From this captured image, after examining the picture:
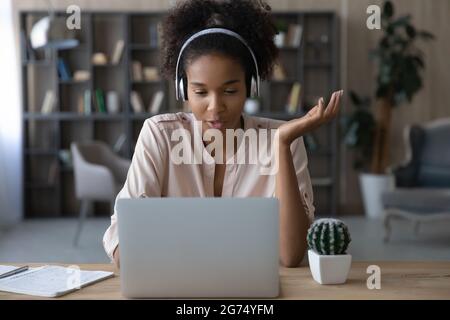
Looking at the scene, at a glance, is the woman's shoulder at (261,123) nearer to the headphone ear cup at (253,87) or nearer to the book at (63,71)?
the headphone ear cup at (253,87)

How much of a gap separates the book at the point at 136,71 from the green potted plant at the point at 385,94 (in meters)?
2.15

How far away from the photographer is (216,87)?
1.46 m

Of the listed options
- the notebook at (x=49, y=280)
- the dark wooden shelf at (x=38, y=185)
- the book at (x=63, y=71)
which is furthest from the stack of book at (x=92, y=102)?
the notebook at (x=49, y=280)

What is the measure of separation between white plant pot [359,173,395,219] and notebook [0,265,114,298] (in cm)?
500

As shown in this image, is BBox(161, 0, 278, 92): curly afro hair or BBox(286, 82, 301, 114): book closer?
BBox(161, 0, 278, 92): curly afro hair

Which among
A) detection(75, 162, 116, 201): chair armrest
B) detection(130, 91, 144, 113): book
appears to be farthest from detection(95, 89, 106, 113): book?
detection(75, 162, 116, 201): chair armrest

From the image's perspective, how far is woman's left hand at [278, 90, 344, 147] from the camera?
131 centimetres

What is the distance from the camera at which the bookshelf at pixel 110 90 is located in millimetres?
A: 6277

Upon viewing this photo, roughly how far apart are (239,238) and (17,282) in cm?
51

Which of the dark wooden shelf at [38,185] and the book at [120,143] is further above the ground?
the book at [120,143]

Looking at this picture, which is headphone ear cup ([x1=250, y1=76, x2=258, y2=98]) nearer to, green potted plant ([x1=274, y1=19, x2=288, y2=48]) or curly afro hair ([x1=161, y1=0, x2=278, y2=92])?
curly afro hair ([x1=161, y1=0, x2=278, y2=92])

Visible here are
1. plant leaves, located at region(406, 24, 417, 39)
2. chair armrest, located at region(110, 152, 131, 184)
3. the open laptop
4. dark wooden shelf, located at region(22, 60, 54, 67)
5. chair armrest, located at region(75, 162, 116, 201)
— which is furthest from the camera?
dark wooden shelf, located at region(22, 60, 54, 67)
